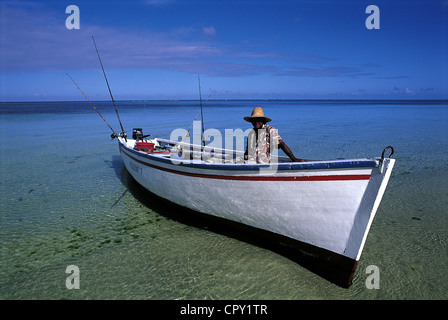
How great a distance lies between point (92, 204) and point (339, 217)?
Answer: 6.30 meters

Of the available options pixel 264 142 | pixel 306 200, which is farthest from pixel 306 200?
pixel 264 142

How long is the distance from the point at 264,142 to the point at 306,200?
1.47 meters

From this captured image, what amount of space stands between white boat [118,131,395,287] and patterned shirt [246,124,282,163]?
0.79 m

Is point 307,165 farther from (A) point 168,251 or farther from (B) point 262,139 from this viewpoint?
(A) point 168,251

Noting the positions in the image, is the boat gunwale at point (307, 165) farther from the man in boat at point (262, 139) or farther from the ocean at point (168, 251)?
the ocean at point (168, 251)

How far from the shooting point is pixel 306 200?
401cm

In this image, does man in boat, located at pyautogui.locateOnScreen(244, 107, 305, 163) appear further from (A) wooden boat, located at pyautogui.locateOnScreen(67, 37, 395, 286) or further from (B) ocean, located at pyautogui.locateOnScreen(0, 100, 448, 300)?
(B) ocean, located at pyautogui.locateOnScreen(0, 100, 448, 300)

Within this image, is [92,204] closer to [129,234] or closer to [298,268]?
[129,234]

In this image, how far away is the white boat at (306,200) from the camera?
11.6 ft

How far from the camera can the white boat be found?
354 centimetres

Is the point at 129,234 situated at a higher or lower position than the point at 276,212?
lower

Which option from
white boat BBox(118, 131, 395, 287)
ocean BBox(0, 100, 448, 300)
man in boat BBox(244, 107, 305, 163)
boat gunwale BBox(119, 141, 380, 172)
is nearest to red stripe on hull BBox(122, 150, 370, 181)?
white boat BBox(118, 131, 395, 287)
